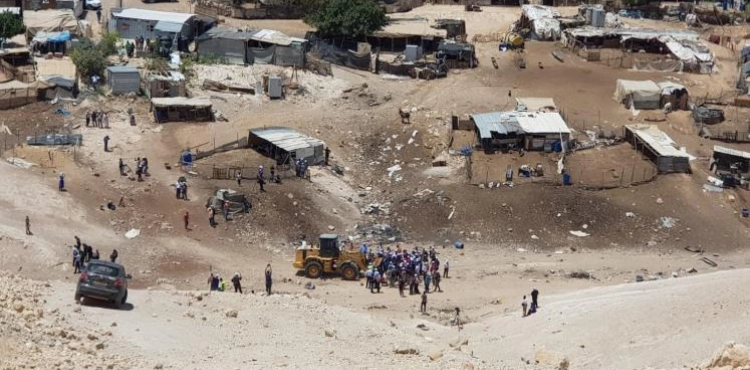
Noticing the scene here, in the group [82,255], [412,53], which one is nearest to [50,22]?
[412,53]

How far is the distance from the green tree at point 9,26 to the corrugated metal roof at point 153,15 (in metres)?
5.13

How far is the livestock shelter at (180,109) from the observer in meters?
53.8

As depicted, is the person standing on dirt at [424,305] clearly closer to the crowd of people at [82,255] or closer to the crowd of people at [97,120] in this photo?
the crowd of people at [82,255]

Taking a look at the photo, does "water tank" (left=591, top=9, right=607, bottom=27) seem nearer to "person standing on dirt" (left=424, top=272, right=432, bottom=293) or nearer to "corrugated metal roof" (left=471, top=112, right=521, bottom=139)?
"corrugated metal roof" (left=471, top=112, right=521, bottom=139)

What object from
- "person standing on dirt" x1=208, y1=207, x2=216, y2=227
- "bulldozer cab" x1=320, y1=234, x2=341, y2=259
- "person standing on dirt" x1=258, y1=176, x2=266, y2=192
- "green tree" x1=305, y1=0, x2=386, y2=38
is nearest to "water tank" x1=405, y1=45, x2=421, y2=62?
"green tree" x1=305, y1=0, x2=386, y2=38

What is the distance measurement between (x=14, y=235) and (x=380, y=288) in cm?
1183

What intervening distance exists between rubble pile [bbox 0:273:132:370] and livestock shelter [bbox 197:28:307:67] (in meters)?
33.3

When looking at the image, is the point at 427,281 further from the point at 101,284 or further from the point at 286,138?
the point at 286,138

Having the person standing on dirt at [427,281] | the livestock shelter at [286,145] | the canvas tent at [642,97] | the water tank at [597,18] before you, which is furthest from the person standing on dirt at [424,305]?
the water tank at [597,18]

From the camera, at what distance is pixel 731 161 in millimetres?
52000

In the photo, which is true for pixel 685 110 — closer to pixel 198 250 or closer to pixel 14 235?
pixel 198 250

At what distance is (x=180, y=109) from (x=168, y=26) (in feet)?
35.7

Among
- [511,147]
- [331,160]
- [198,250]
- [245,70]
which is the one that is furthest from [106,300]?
[245,70]

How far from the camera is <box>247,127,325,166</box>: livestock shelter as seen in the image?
4994 cm
